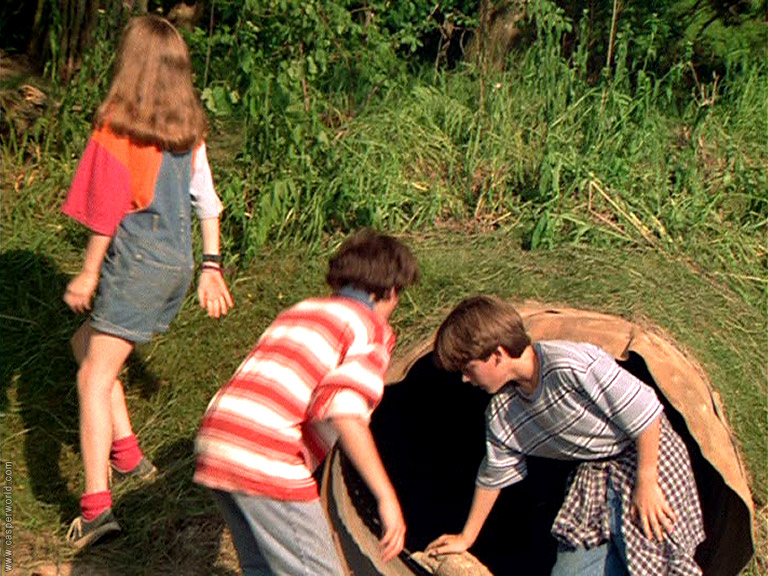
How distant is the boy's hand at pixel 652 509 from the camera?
3.88m

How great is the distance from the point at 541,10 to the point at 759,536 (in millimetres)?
3233

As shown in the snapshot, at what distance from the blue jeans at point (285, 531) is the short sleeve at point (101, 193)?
1.19 metres

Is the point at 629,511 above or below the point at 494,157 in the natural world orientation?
below

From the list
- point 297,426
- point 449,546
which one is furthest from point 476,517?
point 297,426

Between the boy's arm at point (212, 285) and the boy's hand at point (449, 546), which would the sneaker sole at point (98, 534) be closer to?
the boy's arm at point (212, 285)

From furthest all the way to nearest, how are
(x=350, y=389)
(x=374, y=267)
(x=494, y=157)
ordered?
(x=494, y=157) < (x=374, y=267) < (x=350, y=389)

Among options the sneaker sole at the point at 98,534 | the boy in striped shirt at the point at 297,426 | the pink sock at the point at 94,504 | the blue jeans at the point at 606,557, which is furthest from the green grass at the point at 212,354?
the boy in striped shirt at the point at 297,426

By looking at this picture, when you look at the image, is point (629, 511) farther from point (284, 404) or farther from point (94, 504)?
point (94, 504)

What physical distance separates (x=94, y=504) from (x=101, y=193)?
1.11 metres

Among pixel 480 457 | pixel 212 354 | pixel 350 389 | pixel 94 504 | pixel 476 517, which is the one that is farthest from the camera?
pixel 480 457

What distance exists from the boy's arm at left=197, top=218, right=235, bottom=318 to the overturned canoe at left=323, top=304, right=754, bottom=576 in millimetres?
657

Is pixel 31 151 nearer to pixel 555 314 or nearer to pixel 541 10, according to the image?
pixel 541 10

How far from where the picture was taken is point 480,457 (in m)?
5.55

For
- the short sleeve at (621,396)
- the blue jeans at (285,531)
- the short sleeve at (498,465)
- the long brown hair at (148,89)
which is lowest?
the short sleeve at (498,465)
